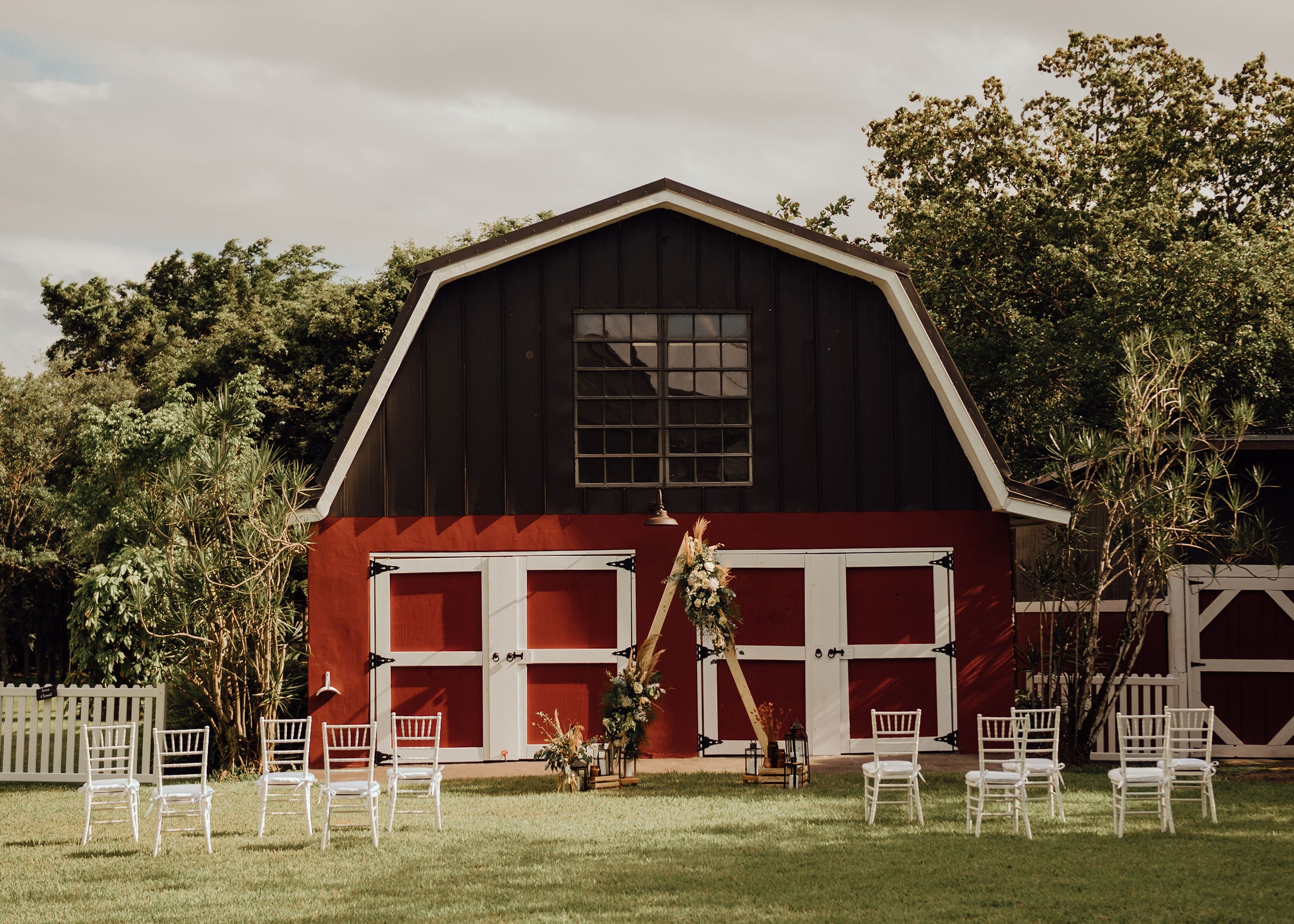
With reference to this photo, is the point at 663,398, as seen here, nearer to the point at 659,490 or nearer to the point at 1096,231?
the point at 659,490

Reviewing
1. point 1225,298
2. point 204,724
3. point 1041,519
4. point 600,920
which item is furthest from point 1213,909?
point 1225,298

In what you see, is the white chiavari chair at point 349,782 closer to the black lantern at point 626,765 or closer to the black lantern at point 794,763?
the black lantern at point 626,765

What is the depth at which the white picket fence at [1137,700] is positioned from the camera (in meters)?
12.1

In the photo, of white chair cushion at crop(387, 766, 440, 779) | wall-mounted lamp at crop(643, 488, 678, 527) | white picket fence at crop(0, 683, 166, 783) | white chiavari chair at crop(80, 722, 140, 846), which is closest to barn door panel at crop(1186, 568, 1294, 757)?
wall-mounted lamp at crop(643, 488, 678, 527)

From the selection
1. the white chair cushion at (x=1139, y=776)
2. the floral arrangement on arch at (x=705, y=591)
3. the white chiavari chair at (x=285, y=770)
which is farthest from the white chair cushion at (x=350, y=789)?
the white chair cushion at (x=1139, y=776)

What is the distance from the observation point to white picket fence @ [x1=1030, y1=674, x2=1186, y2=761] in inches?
476

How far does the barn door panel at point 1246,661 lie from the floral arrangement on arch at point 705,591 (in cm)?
527

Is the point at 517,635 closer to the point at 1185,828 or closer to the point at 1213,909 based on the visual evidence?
the point at 1185,828

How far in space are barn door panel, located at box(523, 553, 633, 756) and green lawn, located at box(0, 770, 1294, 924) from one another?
2074mm

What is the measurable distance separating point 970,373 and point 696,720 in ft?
38.4

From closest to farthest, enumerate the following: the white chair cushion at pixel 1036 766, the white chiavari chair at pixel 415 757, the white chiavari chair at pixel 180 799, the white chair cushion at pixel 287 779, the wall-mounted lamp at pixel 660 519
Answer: the white chiavari chair at pixel 180 799 < the white chair cushion at pixel 1036 766 < the white chair cushion at pixel 287 779 < the white chiavari chair at pixel 415 757 < the wall-mounted lamp at pixel 660 519

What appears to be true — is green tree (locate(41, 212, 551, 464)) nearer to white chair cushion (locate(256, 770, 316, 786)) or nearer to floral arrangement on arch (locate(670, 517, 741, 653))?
floral arrangement on arch (locate(670, 517, 741, 653))

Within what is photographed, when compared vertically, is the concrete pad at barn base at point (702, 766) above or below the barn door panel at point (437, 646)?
below

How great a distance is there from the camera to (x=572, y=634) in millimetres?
12492
